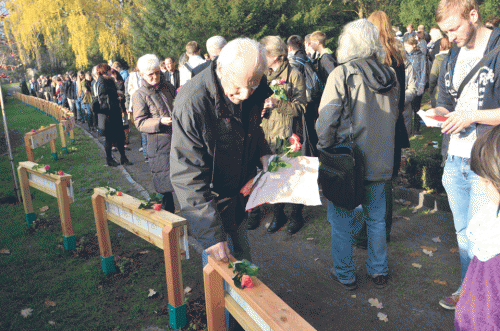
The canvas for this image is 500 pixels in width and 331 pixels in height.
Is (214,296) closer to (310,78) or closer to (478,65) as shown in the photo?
(478,65)

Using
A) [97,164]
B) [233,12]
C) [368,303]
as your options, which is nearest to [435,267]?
[368,303]

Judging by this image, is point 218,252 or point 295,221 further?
point 295,221

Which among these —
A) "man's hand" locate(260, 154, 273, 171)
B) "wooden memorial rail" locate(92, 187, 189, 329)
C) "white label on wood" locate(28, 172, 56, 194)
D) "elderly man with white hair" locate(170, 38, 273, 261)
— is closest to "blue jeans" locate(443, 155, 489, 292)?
"man's hand" locate(260, 154, 273, 171)

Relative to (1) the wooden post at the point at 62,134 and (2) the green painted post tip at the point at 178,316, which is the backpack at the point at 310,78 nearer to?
(2) the green painted post tip at the point at 178,316

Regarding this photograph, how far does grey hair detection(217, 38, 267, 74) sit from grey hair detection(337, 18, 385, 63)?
4.61 ft

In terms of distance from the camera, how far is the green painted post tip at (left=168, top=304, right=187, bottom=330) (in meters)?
3.20

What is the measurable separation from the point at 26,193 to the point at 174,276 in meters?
3.64

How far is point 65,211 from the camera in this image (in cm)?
468

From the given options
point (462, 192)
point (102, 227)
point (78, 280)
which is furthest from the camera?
point (78, 280)

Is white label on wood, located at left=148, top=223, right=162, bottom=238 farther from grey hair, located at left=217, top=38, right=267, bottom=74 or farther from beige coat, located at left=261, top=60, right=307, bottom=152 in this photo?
beige coat, located at left=261, top=60, right=307, bottom=152

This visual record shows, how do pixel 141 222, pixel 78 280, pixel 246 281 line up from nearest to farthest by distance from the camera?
pixel 246 281
pixel 141 222
pixel 78 280

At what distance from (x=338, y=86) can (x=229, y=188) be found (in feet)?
4.41

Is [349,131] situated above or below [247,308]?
above

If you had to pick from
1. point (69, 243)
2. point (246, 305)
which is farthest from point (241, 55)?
point (69, 243)
